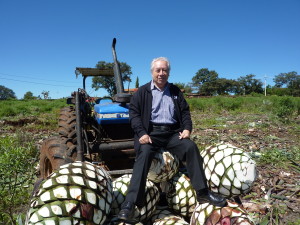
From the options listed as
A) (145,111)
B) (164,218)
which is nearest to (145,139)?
(145,111)

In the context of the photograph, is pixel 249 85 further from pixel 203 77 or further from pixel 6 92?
pixel 6 92

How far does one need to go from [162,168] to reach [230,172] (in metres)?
0.66

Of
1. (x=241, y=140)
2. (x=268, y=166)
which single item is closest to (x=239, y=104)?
(x=241, y=140)

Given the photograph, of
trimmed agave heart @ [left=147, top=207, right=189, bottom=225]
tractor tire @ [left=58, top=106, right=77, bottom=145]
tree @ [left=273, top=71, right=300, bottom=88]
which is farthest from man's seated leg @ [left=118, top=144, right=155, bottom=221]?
tree @ [left=273, top=71, right=300, bottom=88]

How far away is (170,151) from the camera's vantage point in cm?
277

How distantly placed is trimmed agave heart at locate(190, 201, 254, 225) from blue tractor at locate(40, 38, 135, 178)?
3.90ft

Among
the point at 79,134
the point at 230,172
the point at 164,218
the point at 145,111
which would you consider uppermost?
the point at 145,111

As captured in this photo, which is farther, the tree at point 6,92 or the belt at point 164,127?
the tree at point 6,92

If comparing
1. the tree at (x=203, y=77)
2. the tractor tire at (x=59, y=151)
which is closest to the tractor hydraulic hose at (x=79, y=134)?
the tractor tire at (x=59, y=151)

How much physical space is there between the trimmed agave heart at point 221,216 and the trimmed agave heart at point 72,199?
30.3 inches

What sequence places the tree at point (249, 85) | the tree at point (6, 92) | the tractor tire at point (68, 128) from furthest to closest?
1. the tree at point (6, 92)
2. the tree at point (249, 85)
3. the tractor tire at point (68, 128)

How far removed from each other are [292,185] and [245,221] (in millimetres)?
2283

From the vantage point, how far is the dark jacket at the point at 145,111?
285cm

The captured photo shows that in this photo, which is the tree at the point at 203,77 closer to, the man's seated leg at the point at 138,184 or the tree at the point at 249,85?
the tree at the point at 249,85
